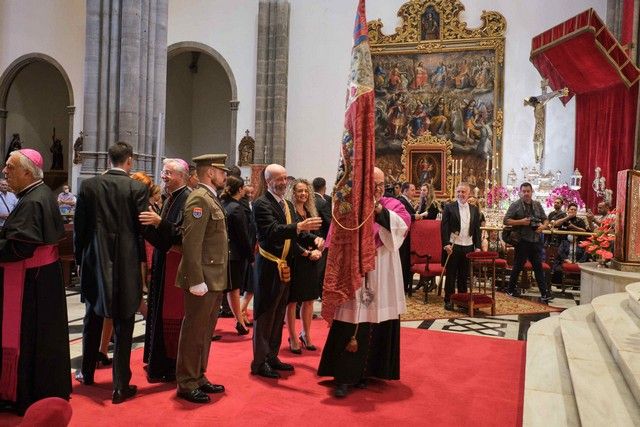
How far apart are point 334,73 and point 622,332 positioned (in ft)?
38.6

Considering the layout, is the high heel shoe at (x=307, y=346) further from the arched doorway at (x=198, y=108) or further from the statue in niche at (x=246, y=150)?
the arched doorway at (x=198, y=108)

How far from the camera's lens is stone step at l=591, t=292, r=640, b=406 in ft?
10.1

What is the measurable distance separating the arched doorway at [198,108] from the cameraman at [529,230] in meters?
12.6

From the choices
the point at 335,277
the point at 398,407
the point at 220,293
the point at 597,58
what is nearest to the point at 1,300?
the point at 220,293

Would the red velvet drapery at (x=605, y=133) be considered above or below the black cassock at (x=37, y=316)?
above

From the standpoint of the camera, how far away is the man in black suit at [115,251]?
353 centimetres

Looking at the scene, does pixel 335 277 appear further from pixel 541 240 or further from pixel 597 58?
pixel 597 58

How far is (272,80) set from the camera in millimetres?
14773

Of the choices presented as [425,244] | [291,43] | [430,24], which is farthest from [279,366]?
[291,43]

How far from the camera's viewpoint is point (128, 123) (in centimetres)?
1072

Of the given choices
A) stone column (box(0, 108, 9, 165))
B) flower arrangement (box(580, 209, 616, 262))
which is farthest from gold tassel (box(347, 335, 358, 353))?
stone column (box(0, 108, 9, 165))

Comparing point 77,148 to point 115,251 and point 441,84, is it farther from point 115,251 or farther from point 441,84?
point 115,251

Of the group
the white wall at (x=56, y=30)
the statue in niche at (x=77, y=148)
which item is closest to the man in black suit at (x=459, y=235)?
the statue in niche at (x=77, y=148)

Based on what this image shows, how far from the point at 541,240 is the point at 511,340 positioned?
9.47ft
